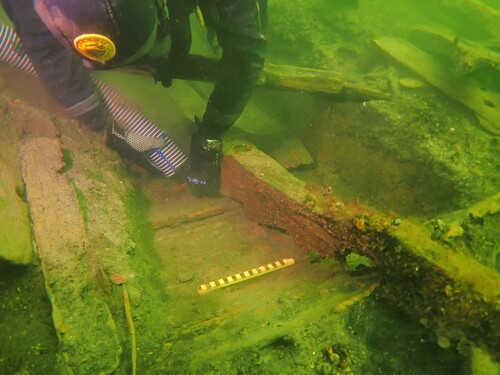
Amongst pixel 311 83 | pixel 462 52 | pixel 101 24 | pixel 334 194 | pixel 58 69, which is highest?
pixel 101 24

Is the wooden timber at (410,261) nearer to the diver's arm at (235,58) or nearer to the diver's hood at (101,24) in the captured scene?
the diver's arm at (235,58)

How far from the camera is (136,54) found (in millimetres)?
2213

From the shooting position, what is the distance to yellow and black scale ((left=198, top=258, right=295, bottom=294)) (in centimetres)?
277

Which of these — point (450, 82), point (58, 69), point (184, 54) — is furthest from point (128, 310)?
point (450, 82)

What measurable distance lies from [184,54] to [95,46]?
1.32 meters

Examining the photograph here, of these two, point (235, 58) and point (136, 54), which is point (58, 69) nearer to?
point (136, 54)

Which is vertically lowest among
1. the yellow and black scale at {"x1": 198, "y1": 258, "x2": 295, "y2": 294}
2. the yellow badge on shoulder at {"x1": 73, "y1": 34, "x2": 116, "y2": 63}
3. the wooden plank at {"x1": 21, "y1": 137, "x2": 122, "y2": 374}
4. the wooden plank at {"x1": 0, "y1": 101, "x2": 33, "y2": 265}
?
the yellow and black scale at {"x1": 198, "y1": 258, "x2": 295, "y2": 294}

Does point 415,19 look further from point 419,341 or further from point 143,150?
point 419,341

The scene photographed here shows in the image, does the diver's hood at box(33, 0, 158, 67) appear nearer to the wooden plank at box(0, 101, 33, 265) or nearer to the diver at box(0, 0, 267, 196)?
the diver at box(0, 0, 267, 196)

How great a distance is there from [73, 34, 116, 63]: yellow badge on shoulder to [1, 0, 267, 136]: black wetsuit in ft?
3.39

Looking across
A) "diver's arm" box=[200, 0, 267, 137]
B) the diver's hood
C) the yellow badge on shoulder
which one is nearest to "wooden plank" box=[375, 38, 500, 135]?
"diver's arm" box=[200, 0, 267, 137]

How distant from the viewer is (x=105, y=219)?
2.61m

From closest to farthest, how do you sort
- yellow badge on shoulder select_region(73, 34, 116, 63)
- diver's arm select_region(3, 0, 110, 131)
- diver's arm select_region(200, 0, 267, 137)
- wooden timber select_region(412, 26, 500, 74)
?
yellow badge on shoulder select_region(73, 34, 116, 63), diver's arm select_region(200, 0, 267, 137), diver's arm select_region(3, 0, 110, 131), wooden timber select_region(412, 26, 500, 74)

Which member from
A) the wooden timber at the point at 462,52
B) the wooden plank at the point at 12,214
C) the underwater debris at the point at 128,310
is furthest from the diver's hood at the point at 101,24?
the wooden timber at the point at 462,52
